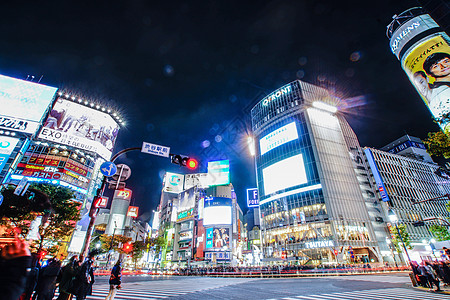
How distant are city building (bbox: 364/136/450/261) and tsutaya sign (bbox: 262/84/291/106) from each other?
3374 centimetres

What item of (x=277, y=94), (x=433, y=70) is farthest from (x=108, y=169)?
(x=277, y=94)

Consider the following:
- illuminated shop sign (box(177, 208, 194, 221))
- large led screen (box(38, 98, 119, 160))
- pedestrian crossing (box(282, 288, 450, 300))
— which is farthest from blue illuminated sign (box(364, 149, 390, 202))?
large led screen (box(38, 98, 119, 160))

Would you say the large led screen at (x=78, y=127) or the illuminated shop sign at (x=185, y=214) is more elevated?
the large led screen at (x=78, y=127)

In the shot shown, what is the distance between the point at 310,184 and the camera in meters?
56.8

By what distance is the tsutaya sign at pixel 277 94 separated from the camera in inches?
2955

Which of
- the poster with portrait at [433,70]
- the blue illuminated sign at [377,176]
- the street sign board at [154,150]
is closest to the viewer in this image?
the street sign board at [154,150]

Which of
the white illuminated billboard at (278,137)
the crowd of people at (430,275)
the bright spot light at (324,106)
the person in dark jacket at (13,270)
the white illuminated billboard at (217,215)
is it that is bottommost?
the crowd of people at (430,275)

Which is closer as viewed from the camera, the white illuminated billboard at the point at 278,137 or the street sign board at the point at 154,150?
the street sign board at the point at 154,150

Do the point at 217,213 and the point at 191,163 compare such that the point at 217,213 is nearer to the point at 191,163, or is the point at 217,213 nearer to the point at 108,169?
the point at 191,163

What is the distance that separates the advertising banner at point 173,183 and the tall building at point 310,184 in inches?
1256

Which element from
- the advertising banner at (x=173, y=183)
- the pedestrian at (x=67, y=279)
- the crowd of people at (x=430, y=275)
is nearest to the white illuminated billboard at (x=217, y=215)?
the advertising banner at (x=173, y=183)

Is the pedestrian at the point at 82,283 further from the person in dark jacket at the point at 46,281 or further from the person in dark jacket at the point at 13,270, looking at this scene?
the person in dark jacket at the point at 13,270

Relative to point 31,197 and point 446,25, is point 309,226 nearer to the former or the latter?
point 446,25

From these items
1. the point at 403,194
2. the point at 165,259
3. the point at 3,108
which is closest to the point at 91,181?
the point at 3,108
